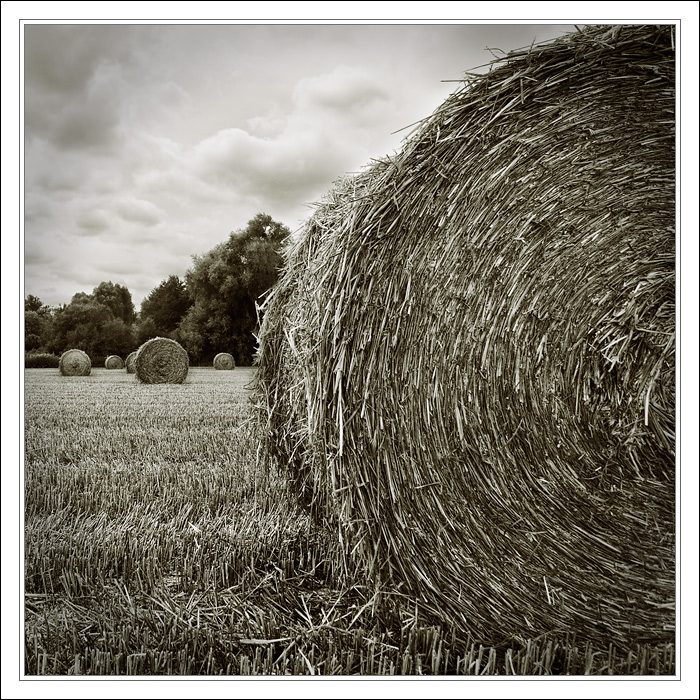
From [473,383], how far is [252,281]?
3043 mm

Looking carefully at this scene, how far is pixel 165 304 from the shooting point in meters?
4.36

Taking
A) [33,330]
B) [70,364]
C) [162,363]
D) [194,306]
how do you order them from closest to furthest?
[33,330]
[70,364]
[194,306]
[162,363]

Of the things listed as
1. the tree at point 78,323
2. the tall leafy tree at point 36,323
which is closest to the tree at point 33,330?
the tall leafy tree at point 36,323

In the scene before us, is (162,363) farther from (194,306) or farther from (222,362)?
(194,306)

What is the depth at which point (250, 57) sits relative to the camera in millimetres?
2430

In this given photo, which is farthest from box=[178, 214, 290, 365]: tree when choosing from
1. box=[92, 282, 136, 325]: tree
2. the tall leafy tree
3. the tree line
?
the tall leafy tree

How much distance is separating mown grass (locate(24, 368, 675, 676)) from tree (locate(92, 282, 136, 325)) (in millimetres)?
533

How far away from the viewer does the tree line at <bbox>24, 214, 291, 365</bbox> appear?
322 centimetres

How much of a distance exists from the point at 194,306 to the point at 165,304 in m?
0.26

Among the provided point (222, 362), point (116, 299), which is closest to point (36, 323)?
point (116, 299)

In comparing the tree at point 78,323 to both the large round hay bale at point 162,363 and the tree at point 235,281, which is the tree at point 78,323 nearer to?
the tree at point 235,281

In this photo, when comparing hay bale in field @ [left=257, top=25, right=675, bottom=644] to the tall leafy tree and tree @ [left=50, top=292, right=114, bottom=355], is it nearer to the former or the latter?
the tall leafy tree

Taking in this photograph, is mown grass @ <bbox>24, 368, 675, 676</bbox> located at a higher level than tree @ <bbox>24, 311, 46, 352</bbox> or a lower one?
lower
